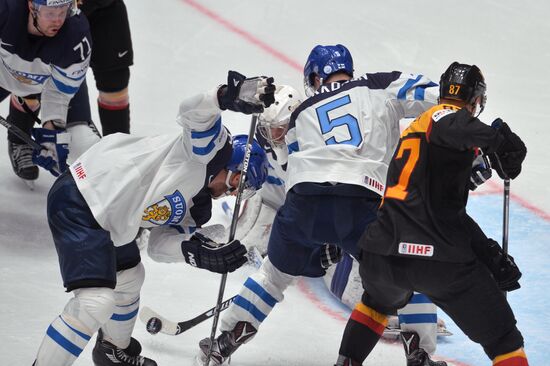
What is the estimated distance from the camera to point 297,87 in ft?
22.1

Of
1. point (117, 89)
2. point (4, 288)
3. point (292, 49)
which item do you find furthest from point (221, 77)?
point (4, 288)

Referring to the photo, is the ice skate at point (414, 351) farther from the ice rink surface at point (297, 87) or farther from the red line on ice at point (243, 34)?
the red line on ice at point (243, 34)

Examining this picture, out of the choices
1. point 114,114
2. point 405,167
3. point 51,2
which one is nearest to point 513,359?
point 405,167

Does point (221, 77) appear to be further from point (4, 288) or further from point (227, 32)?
point (4, 288)

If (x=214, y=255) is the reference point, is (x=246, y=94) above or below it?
above

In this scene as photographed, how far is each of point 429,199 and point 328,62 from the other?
91 centimetres

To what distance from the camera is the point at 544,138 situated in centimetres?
644

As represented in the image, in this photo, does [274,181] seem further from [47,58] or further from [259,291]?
[47,58]

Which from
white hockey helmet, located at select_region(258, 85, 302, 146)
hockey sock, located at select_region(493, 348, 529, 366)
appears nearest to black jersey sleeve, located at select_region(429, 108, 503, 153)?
hockey sock, located at select_region(493, 348, 529, 366)

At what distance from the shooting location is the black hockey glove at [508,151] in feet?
11.7

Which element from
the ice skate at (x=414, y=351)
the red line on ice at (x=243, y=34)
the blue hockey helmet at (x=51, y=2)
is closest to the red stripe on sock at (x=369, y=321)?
the ice skate at (x=414, y=351)

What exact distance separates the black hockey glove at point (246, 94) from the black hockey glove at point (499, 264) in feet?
2.82

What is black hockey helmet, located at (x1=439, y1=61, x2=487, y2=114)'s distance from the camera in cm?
374

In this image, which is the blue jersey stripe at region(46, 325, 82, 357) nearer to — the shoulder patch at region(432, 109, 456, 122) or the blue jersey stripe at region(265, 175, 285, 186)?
the shoulder patch at region(432, 109, 456, 122)
